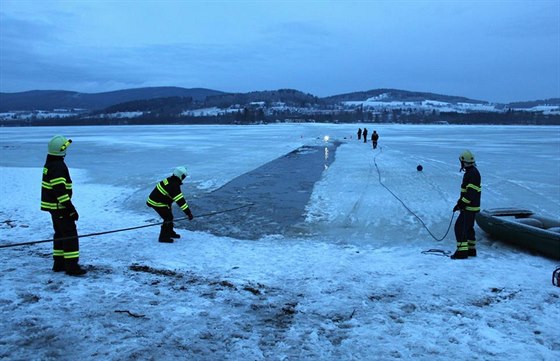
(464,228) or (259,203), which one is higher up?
(464,228)

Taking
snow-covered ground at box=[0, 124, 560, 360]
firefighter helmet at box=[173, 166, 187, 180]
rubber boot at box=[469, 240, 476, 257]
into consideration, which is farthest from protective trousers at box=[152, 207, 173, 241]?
rubber boot at box=[469, 240, 476, 257]

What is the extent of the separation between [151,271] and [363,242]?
3990 millimetres

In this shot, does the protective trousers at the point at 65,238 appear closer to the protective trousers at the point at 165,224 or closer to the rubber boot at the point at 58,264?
the rubber boot at the point at 58,264

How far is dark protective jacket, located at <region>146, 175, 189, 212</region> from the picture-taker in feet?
25.7

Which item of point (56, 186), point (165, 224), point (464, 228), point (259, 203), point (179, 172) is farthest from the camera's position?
point (259, 203)

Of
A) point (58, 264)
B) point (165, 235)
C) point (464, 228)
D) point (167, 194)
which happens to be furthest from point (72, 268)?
point (464, 228)

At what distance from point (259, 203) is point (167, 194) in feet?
14.4

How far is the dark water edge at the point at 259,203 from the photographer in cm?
928

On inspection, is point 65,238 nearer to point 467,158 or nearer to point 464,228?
point 464,228

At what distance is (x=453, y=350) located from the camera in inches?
165

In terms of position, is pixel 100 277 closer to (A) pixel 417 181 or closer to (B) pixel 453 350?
(B) pixel 453 350

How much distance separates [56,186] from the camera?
5637 millimetres

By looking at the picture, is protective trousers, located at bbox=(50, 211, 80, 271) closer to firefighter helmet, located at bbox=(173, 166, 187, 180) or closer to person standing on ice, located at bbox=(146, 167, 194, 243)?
person standing on ice, located at bbox=(146, 167, 194, 243)

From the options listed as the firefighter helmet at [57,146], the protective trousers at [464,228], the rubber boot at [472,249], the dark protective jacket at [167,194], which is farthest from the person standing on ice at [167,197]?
the rubber boot at [472,249]
